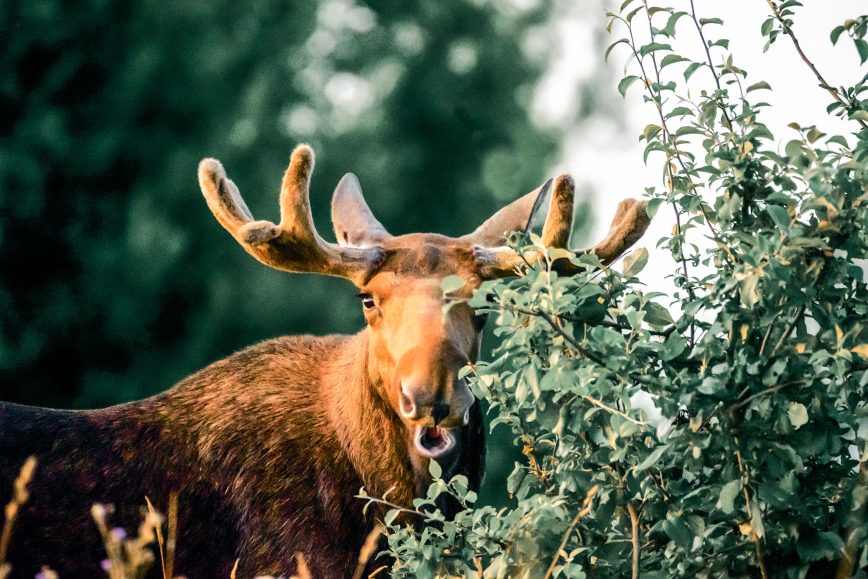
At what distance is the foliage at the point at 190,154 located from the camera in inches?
342

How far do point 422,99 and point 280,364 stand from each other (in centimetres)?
549

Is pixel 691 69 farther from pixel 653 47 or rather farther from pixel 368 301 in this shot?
pixel 368 301

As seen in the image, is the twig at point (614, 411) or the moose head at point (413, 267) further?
the moose head at point (413, 267)

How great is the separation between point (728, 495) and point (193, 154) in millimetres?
7393

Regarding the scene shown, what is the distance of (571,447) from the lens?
298 cm

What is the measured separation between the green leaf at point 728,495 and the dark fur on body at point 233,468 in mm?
1728

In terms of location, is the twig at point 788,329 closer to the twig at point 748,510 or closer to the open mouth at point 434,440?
the twig at point 748,510

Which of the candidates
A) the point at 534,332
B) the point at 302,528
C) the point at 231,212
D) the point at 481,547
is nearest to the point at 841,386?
the point at 534,332

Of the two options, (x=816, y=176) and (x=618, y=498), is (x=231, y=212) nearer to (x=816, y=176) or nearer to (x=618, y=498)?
(x=618, y=498)

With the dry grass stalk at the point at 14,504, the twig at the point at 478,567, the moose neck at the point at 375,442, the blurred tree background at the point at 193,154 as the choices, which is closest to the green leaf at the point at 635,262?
the twig at the point at 478,567

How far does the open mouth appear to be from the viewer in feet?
12.9

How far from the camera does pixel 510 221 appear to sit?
16.0 feet

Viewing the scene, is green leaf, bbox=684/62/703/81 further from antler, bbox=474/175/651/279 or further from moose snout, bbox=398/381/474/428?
moose snout, bbox=398/381/474/428

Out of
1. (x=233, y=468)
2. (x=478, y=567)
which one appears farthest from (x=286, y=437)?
(x=478, y=567)
